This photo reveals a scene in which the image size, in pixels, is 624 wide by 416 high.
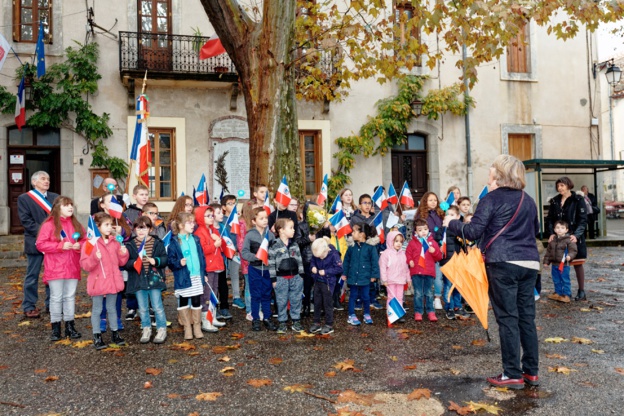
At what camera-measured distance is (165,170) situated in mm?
15625

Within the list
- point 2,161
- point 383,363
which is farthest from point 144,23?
point 383,363

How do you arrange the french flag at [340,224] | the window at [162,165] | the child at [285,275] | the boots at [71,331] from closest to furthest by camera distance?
Answer: 1. the boots at [71,331]
2. the child at [285,275]
3. the french flag at [340,224]
4. the window at [162,165]

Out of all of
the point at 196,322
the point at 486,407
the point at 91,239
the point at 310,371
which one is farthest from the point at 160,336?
the point at 486,407

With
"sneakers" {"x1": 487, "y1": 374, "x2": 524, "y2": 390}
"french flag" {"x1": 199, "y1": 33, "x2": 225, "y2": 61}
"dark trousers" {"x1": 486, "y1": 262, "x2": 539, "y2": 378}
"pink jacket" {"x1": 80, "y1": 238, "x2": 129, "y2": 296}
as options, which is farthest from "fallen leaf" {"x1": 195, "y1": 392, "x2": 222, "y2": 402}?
"french flag" {"x1": 199, "y1": 33, "x2": 225, "y2": 61}

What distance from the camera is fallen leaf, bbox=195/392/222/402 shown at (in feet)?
14.5

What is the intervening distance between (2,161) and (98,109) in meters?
2.67

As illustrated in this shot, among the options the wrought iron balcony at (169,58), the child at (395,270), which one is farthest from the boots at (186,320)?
the wrought iron balcony at (169,58)

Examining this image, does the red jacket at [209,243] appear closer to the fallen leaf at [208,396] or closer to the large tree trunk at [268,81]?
the large tree trunk at [268,81]

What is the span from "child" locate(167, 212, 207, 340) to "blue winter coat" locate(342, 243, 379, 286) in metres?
1.83

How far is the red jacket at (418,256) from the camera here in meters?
7.24

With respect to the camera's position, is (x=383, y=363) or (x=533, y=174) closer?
(x=383, y=363)

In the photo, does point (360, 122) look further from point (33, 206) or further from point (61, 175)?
point (33, 206)

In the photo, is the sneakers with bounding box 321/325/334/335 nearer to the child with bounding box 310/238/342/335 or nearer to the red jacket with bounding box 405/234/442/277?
the child with bounding box 310/238/342/335

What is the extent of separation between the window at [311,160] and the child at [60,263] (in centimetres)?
1048
